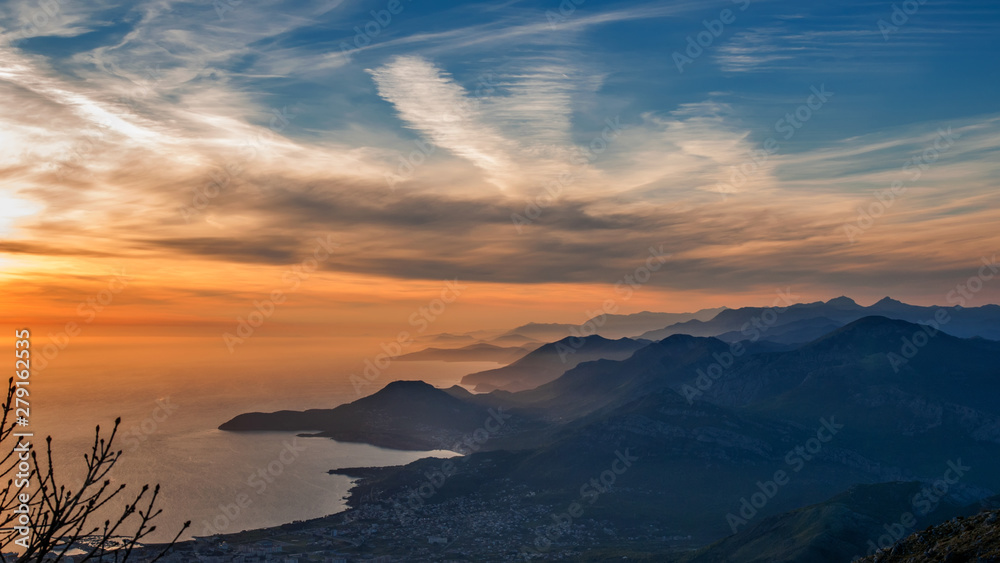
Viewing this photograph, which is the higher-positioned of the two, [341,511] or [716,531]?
[341,511]

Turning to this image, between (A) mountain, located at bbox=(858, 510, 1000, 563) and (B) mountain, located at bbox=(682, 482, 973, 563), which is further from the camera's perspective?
(B) mountain, located at bbox=(682, 482, 973, 563)

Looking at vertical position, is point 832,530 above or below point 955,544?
below

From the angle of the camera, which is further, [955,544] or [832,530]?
[832,530]

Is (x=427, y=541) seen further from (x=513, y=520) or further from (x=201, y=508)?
(x=201, y=508)

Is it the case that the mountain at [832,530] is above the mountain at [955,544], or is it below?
below

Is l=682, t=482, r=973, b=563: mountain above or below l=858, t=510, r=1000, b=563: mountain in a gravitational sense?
below

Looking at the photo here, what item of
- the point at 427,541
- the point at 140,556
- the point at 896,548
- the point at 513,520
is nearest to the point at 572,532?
the point at 513,520

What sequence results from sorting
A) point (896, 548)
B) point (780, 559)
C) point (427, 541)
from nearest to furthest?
point (896, 548)
point (780, 559)
point (427, 541)

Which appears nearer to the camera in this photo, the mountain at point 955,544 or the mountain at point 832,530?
the mountain at point 955,544

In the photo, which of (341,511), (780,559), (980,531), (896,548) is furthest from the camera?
(341,511)

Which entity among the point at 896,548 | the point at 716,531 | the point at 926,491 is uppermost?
the point at 896,548

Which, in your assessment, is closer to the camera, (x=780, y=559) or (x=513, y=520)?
(x=780, y=559)
